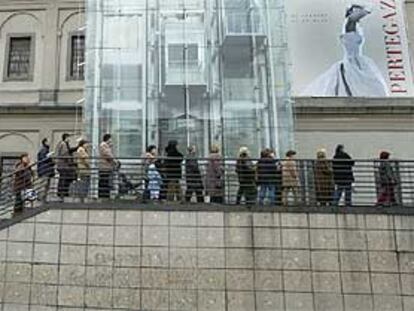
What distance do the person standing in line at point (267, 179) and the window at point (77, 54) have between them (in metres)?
11.8

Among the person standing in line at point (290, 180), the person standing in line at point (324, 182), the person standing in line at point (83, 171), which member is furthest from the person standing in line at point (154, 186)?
the person standing in line at point (324, 182)

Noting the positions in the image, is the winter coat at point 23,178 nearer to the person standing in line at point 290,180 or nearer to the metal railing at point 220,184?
the metal railing at point 220,184

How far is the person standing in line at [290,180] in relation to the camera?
1389 centimetres

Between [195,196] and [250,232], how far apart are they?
1.60 metres

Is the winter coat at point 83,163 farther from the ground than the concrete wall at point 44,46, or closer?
closer

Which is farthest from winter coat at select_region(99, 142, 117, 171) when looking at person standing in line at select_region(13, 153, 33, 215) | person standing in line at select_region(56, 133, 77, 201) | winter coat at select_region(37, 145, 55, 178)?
person standing in line at select_region(13, 153, 33, 215)

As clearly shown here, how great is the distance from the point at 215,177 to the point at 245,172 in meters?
0.68

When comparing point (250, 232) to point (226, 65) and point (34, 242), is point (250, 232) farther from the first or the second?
point (226, 65)

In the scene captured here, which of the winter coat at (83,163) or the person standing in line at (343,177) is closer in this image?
the person standing in line at (343,177)

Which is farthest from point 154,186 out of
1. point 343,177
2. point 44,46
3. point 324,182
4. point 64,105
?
point 44,46

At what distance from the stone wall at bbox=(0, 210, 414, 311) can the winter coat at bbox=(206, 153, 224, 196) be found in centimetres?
77

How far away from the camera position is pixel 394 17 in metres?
24.0

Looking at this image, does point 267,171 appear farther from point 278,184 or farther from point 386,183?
point 386,183

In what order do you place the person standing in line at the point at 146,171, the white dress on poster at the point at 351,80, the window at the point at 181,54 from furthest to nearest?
the white dress on poster at the point at 351,80 → the window at the point at 181,54 → the person standing in line at the point at 146,171
